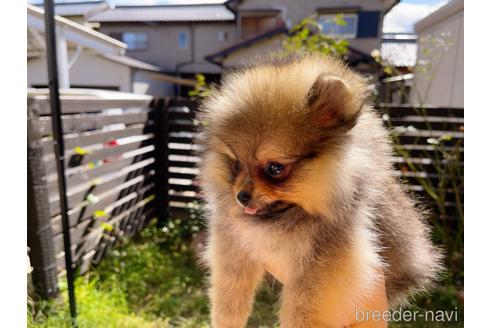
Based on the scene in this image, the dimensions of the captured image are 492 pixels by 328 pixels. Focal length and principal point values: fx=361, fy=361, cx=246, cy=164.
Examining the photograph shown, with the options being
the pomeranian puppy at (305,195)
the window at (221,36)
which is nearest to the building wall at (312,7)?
the window at (221,36)

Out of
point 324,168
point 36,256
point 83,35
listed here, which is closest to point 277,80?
point 324,168

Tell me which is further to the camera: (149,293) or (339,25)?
(149,293)

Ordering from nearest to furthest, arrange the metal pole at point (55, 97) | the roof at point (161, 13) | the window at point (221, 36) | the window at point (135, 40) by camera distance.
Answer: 1. the metal pole at point (55, 97)
2. the roof at point (161, 13)
3. the window at point (135, 40)
4. the window at point (221, 36)

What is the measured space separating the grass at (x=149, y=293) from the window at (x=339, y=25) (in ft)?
3.13

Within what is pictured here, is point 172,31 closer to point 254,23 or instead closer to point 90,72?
point 90,72

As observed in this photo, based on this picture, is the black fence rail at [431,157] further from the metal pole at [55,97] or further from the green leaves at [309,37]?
the metal pole at [55,97]

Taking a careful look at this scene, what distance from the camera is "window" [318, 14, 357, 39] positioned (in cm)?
134

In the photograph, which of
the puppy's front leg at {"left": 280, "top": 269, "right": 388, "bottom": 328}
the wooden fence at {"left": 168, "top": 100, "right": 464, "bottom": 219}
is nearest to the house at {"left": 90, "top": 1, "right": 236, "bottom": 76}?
the wooden fence at {"left": 168, "top": 100, "right": 464, "bottom": 219}

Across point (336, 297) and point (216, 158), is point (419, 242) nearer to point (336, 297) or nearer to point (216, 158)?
Result: point (336, 297)

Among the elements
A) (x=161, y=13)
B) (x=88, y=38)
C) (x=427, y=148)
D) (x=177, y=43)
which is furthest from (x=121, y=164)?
(x=427, y=148)

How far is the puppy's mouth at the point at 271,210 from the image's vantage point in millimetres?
521

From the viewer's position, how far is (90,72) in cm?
110

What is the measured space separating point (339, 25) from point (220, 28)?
19.9 inches

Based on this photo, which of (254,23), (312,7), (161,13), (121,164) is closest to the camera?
(161,13)
